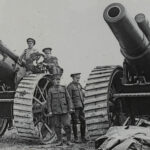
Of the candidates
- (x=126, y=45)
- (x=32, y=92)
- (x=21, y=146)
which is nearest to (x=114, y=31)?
(x=126, y=45)

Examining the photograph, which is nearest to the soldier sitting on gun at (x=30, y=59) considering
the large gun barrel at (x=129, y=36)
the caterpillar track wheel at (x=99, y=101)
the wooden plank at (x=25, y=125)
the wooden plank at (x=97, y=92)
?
the wooden plank at (x=25, y=125)

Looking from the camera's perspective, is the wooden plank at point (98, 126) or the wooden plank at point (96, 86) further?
the wooden plank at point (96, 86)

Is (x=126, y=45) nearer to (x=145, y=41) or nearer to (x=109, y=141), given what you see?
(x=145, y=41)

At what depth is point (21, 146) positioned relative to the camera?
955 centimetres

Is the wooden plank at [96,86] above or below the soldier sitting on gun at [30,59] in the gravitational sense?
below

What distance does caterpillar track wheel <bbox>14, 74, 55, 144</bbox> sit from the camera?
9.45 m

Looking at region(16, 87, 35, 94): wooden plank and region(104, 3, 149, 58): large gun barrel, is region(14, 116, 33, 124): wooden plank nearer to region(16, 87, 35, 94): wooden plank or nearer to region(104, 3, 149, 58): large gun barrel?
region(16, 87, 35, 94): wooden plank

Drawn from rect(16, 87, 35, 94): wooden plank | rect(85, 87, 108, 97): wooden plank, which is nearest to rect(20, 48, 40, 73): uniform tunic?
rect(16, 87, 35, 94): wooden plank

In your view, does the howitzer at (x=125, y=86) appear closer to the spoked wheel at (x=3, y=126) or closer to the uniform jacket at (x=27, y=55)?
the uniform jacket at (x=27, y=55)

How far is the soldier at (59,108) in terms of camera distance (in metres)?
9.72

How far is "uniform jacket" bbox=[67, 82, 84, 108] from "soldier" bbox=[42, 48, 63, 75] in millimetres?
718

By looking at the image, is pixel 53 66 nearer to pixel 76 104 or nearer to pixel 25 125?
pixel 76 104

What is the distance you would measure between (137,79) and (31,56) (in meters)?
3.33

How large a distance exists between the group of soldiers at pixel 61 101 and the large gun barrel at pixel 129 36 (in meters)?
2.28
